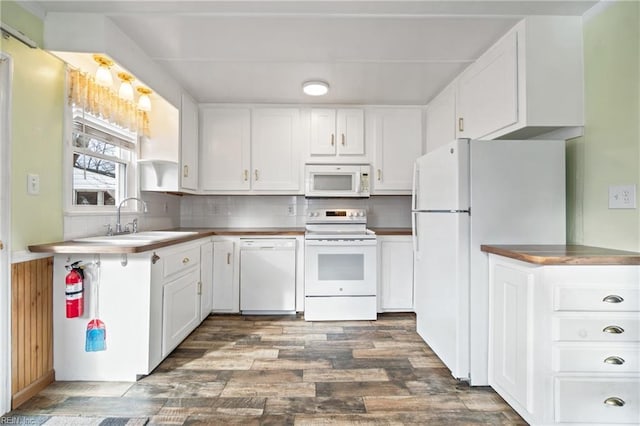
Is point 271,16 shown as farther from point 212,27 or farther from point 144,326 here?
point 144,326

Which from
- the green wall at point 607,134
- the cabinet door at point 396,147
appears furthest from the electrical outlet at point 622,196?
the cabinet door at point 396,147

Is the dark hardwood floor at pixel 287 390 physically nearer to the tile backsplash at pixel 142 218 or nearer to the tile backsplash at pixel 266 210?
the tile backsplash at pixel 142 218

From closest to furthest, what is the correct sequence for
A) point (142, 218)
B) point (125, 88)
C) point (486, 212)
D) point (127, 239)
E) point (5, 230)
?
point (5, 230)
point (486, 212)
point (125, 88)
point (127, 239)
point (142, 218)

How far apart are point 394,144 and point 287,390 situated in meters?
2.62

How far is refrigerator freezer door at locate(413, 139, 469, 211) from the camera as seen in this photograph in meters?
1.94

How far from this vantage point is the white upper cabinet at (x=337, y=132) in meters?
3.46

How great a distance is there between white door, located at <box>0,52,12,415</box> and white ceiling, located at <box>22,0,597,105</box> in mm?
542

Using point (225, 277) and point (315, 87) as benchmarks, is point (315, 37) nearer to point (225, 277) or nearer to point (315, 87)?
point (315, 87)

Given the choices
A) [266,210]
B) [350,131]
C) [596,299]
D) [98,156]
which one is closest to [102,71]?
[98,156]

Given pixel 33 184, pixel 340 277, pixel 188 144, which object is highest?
pixel 188 144

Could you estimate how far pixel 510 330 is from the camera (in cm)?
170

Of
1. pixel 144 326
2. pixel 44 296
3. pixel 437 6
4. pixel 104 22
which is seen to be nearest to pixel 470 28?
pixel 437 6

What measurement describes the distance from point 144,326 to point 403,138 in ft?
9.66

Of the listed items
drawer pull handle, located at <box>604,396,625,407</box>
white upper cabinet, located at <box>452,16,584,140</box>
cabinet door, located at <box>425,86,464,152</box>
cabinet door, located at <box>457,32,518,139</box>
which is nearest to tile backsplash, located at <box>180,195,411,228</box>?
cabinet door, located at <box>425,86,464,152</box>
